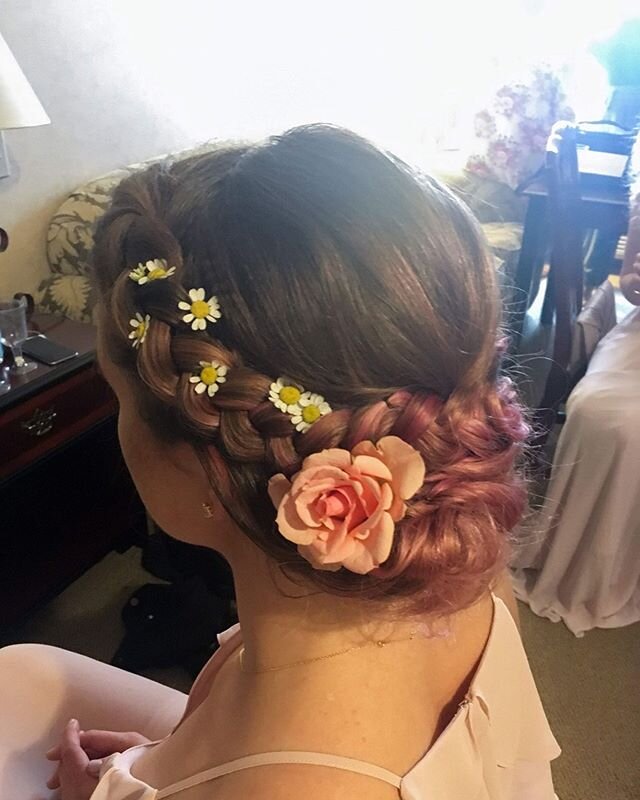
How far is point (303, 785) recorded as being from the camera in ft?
1.90

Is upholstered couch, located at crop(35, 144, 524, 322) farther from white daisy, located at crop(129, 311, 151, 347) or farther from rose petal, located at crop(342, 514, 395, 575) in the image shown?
rose petal, located at crop(342, 514, 395, 575)

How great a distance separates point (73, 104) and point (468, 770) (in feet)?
6.57

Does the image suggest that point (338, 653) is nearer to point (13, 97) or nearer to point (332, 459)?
point (332, 459)

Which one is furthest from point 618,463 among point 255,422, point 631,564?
point 255,422

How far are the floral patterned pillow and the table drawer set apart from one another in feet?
7.00

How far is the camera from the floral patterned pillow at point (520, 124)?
10.2 feet

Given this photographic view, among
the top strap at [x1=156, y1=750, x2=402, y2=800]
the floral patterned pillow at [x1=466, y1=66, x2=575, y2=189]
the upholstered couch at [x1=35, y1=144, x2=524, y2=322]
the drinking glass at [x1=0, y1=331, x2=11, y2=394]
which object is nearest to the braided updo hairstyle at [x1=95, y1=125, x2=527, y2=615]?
the top strap at [x1=156, y1=750, x2=402, y2=800]

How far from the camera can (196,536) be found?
727 millimetres

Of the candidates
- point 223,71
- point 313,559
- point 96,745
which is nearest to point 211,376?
point 313,559

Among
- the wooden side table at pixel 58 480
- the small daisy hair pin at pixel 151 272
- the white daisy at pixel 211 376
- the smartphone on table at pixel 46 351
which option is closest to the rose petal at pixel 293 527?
the white daisy at pixel 211 376

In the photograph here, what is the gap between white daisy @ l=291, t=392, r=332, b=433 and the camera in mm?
584

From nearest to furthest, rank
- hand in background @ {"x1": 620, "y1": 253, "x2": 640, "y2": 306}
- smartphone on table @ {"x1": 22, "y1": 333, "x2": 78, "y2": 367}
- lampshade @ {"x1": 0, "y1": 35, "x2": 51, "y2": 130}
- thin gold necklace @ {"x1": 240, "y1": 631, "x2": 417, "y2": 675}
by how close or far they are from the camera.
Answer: thin gold necklace @ {"x1": 240, "y1": 631, "x2": 417, "y2": 675}
lampshade @ {"x1": 0, "y1": 35, "x2": 51, "y2": 130}
smartphone on table @ {"x1": 22, "y1": 333, "x2": 78, "y2": 367}
hand in background @ {"x1": 620, "y1": 253, "x2": 640, "y2": 306}

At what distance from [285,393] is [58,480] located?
54.1 inches

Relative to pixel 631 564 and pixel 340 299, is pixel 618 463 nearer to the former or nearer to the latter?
pixel 631 564
